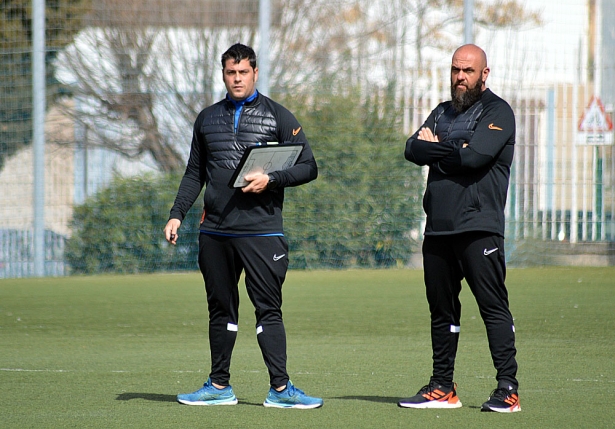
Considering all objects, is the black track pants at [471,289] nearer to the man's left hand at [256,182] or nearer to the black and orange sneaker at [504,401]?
the black and orange sneaker at [504,401]

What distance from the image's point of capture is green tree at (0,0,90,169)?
1270cm

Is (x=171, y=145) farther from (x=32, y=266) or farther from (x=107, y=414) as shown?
(x=107, y=414)

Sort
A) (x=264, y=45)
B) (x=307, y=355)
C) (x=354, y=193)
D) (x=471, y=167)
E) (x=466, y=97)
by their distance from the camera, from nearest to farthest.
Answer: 1. (x=471, y=167)
2. (x=466, y=97)
3. (x=307, y=355)
4. (x=264, y=45)
5. (x=354, y=193)

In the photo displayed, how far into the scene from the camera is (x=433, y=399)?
5043mm

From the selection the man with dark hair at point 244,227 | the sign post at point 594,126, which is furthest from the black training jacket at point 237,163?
the sign post at point 594,126

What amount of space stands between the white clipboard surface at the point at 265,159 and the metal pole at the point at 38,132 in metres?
8.19

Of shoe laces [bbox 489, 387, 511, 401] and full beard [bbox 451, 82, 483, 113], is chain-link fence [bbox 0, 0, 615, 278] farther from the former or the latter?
shoe laces [bbox 489, 387, 511, 401]

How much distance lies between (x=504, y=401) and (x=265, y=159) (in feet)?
5.49

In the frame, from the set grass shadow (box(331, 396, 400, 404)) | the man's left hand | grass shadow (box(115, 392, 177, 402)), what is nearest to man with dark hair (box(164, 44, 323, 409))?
the man's left hand

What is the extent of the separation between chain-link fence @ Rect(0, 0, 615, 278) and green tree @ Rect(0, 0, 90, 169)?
0.02m

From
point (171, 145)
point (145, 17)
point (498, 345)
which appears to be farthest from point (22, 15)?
point (498, 345)

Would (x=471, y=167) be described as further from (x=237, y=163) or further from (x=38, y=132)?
(x=38, y=132)

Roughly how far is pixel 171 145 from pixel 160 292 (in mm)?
2746

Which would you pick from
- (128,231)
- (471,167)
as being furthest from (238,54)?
(128,231)
